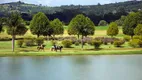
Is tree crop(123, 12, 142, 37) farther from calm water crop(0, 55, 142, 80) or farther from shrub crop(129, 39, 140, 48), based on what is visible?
calm water crop(0, 55, 142, 80)

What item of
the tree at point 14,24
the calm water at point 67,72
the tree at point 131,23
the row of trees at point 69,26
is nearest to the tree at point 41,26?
the row of trees at point 69,26

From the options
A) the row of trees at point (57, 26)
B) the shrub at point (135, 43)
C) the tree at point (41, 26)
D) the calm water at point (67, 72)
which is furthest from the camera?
the tree at point (41, 26)

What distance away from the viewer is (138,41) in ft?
226

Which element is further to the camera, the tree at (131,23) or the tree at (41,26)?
the tree at (131,23)

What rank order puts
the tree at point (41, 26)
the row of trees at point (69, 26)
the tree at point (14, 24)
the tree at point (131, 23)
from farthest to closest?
the tree at point (131, 23), the tree at point (41, 26), the row of trees at point (69, 26), the tree at point (14, 24)

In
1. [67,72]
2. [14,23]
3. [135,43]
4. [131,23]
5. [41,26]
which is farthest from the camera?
[131,23]

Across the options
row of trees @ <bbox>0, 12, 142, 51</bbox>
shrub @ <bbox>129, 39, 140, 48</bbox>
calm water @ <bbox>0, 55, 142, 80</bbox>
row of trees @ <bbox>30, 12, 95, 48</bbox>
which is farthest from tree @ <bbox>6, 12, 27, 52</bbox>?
shrub @ <bbox>129, 39, 140, 48</bbox>

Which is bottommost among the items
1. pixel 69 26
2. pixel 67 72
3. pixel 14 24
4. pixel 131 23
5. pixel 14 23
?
pixel 67 72

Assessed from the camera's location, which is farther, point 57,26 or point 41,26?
point 57,26

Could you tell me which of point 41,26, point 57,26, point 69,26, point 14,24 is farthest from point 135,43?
point 57,26

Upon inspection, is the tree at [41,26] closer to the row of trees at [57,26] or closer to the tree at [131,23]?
the row of trees at [57,26]

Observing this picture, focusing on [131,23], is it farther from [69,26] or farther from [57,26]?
[57,26]

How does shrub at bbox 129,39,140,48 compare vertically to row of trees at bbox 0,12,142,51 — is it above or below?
below

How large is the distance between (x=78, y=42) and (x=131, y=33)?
59.8ft
